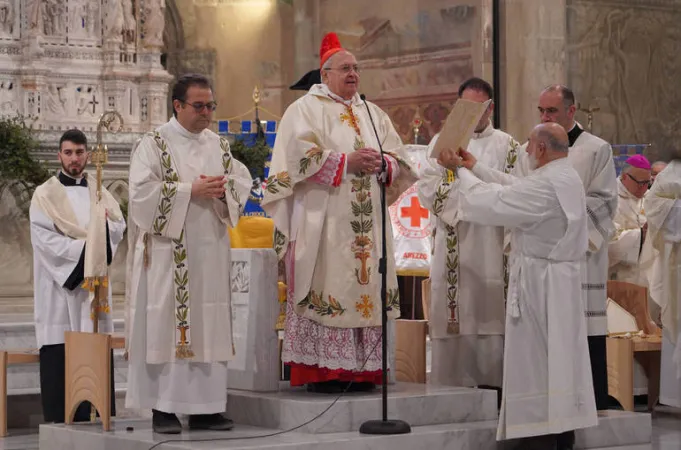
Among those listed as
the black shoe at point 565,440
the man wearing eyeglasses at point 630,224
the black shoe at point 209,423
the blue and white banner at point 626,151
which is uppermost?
the blue and white banner at point 626,151

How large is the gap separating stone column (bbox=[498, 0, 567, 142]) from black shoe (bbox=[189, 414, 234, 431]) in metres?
7.38

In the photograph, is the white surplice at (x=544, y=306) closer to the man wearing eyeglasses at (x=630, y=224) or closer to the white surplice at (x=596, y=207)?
the white surplice at (x=596, y=207)

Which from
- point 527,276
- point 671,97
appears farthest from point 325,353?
point 671,97

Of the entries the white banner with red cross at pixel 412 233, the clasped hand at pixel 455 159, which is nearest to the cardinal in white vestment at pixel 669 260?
the clasped hand at pixel 455 159

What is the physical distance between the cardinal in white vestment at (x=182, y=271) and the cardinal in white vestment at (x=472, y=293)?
4.89 feet

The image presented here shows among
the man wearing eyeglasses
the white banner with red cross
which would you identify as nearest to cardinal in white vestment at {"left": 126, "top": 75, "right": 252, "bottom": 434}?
the man wearing eyeglasses

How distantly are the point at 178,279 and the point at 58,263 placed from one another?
1.69 m

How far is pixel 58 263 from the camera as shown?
8.31 m

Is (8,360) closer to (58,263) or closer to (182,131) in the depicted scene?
(58,263)

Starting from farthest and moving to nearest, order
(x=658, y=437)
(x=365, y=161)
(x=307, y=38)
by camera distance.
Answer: (x=307, y=38) → (x=658, y=437) → (x=365, y=161)

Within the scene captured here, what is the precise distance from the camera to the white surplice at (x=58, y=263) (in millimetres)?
8297

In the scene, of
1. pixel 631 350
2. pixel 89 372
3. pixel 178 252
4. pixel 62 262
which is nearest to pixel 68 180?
pixel 62 262

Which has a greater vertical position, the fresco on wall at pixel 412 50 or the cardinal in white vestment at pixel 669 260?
the fresco on wall at pixel 412 50

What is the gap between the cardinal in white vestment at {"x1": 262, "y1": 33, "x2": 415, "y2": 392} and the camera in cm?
721
